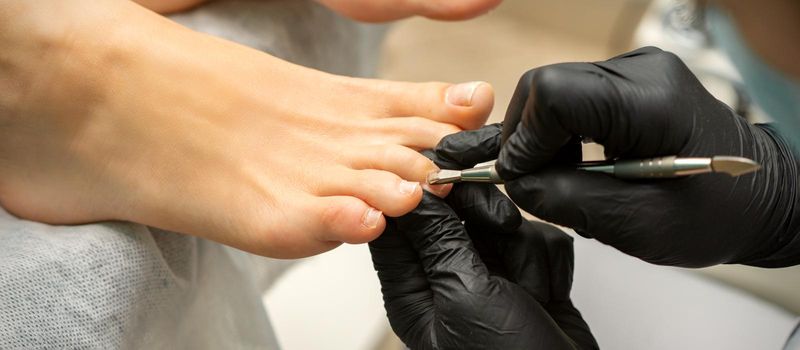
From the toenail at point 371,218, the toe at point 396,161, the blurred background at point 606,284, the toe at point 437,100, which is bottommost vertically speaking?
the blurred background at point 606,284

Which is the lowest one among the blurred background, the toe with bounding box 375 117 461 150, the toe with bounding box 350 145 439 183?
the blurred background

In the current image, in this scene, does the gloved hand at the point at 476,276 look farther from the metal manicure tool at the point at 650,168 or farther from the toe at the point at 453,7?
the toe at the point at 453,7

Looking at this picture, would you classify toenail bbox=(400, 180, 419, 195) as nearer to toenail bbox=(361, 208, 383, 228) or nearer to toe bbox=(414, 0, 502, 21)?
toenail bbox=(361, 208, 383, 228)

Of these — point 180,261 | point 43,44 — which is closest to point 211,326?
point 180,261

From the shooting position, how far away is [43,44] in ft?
2.50

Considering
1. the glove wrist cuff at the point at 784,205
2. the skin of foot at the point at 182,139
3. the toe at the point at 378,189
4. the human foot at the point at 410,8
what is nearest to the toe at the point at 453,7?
the human foot at the point at 410,8

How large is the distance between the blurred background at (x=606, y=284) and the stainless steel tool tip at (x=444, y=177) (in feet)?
0.83

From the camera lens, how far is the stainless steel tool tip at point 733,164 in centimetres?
49

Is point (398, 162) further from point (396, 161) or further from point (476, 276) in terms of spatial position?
point (476, 276)

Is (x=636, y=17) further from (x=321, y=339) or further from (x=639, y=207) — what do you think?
(x=639, y=207)

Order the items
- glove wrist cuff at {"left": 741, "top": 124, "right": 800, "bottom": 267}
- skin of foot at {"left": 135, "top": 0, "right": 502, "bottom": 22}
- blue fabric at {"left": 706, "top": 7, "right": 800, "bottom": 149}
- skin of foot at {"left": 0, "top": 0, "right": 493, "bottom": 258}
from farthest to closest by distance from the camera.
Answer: skin of foot at {"left": 135, "top": 0, "right": 502, "bottom": 22} < skin of foot at {"left": 0, "top": 0, "right": 493, "bottom": 258} < glove wrist cuff at {"left": 741, "top": 124, "right": 800, "bottom": 267} < blue fabric at {"left": 706, "top": 7, "right": 800, "bottom": 149}

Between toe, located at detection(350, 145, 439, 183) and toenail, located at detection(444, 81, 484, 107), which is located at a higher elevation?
toenail, located at detection(444, 81, 484, 107)

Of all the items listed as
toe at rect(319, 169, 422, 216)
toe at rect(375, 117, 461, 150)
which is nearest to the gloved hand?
toe at rect(319, 169, 422, 216)

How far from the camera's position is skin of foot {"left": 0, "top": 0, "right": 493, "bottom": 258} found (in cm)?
76
